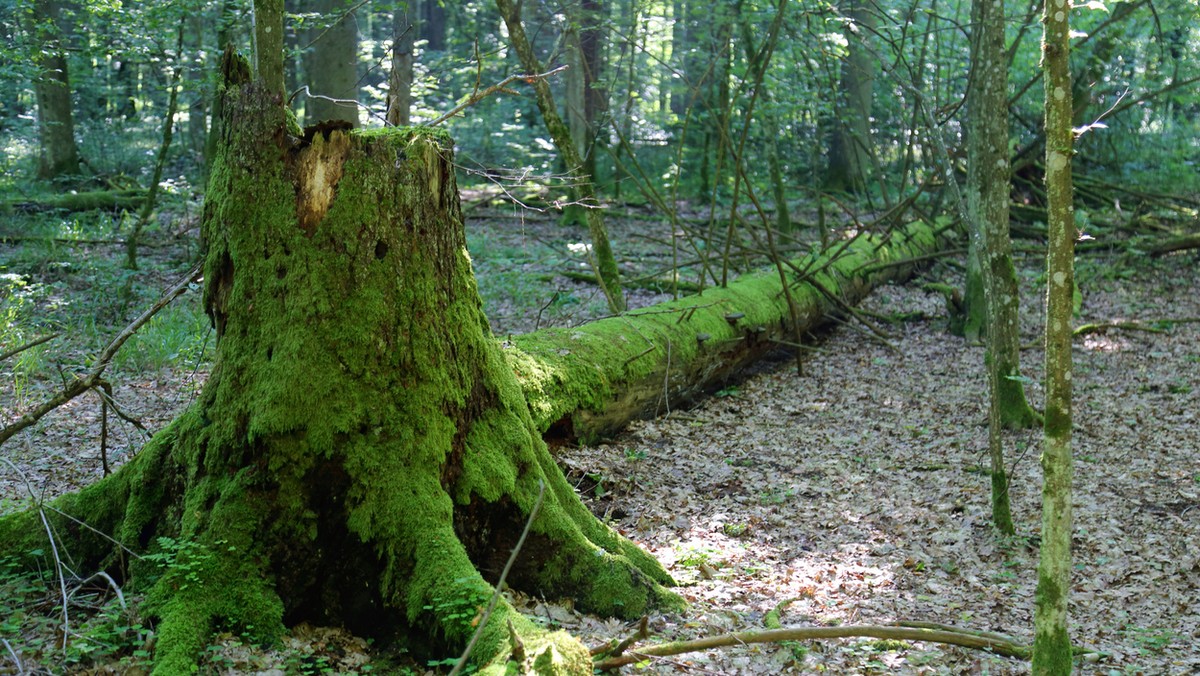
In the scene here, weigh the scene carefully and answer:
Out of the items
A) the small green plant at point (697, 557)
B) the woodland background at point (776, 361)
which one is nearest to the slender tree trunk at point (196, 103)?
the woodland background at point (776, 361)

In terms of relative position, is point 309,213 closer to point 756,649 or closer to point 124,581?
point 124,581

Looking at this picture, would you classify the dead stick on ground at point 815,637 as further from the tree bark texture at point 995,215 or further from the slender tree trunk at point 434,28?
the slender tree trunk at point 434,28

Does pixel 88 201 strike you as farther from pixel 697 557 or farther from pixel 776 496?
pixel 697 557

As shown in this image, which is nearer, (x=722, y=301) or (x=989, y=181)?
(x=989, y=181)

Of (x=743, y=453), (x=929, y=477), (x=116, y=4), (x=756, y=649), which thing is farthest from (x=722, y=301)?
(x=116, y=4)

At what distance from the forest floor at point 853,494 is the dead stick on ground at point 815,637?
1.03ft

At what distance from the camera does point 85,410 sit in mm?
6719

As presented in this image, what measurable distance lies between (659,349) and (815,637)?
14.1 ft

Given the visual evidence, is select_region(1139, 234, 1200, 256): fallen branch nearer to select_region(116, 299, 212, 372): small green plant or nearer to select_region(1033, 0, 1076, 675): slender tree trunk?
select_region(1033, 0, 1076, 675): slender tree trunk

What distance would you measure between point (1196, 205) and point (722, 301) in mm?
9257

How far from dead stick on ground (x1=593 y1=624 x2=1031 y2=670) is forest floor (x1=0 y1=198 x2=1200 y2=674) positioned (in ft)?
1.03

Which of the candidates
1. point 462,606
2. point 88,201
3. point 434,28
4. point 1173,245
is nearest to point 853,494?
point 462,606

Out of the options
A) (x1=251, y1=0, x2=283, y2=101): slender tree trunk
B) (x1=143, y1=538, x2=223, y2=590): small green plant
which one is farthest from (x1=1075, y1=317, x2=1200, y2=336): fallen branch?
(x1=143, y1=538, x2=223, y2=590): small green plant

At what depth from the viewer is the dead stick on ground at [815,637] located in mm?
3203
